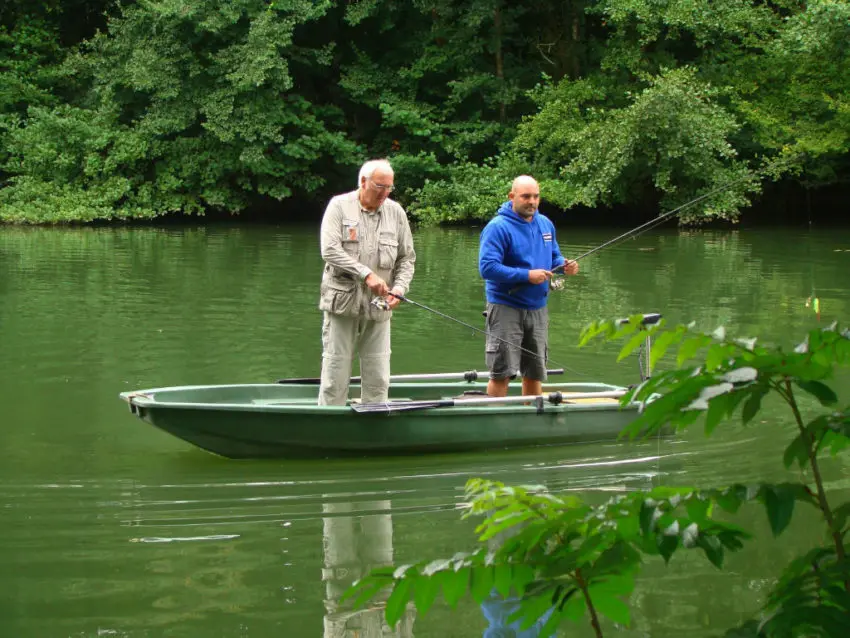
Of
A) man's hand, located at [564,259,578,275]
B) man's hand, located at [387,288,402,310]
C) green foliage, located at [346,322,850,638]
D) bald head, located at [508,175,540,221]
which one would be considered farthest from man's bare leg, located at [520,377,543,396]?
green foliage, located at [346,322,850,638]

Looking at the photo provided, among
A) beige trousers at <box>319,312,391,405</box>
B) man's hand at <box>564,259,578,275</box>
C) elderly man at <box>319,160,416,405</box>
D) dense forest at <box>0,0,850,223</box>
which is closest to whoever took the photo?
elderly man at <box>319,160,416,405</box>

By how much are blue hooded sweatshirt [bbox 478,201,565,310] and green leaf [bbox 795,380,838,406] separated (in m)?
4.77

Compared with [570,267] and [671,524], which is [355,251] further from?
[671,524]

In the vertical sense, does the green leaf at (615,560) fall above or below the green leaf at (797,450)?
below

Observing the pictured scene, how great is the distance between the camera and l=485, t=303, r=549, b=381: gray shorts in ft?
23.2

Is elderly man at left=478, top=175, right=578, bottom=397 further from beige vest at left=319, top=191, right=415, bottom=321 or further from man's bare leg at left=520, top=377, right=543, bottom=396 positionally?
beige vest at left=319, top=191, right=415, bottom=321

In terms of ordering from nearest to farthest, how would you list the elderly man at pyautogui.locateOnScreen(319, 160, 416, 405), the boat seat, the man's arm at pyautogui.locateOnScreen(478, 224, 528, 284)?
the elderly man at pyautogui.locateOnScreen(319, 160, 416, 405) < the man's arm at pyautogui.locateOnScreen(478, 224, 528, 284) < the boat seat

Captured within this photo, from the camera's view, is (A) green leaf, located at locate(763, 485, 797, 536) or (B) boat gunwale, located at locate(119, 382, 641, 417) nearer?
(A) green leaf, located at locate(763, 485, 797, 536)

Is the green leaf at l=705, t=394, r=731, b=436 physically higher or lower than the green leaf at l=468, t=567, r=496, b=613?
higher

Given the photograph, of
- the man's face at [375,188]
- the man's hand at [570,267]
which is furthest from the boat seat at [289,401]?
the man's hand at [570,267]

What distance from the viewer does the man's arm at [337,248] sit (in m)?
6.39

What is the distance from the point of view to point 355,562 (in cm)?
500

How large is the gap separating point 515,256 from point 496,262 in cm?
17

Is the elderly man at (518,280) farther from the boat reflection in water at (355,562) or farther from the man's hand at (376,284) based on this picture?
the boat reflection in water at (355,562)
